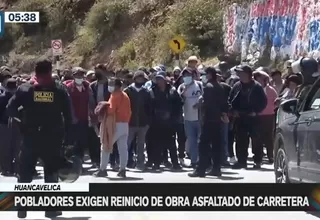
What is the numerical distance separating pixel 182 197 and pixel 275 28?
68.6 feet

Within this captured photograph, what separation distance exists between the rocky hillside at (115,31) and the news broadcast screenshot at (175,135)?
18.9 ft

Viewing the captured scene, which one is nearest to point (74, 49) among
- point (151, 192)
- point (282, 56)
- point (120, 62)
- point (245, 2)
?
point (120, 62)

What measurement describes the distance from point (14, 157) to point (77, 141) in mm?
1165

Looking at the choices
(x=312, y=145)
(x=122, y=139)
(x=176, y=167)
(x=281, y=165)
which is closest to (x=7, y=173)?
(x=122, y=139)

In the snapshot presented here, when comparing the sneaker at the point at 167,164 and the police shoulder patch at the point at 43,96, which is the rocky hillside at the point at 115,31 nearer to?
the sneaker at the point at 167,164

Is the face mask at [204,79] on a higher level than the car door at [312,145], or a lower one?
higher

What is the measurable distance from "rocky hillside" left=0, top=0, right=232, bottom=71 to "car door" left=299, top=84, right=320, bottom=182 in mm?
24259

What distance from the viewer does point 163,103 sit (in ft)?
49.1

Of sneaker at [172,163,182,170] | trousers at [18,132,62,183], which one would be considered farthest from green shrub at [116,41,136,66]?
trousers at [18,132,62,183]

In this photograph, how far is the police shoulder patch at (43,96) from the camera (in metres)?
9.58

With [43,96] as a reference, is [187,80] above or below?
above

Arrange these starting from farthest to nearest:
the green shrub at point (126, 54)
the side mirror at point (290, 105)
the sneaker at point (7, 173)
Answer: the green shrub at point (126, 54)
the sneaker at point (7, 173)
the side mirror at point (290, 105)
